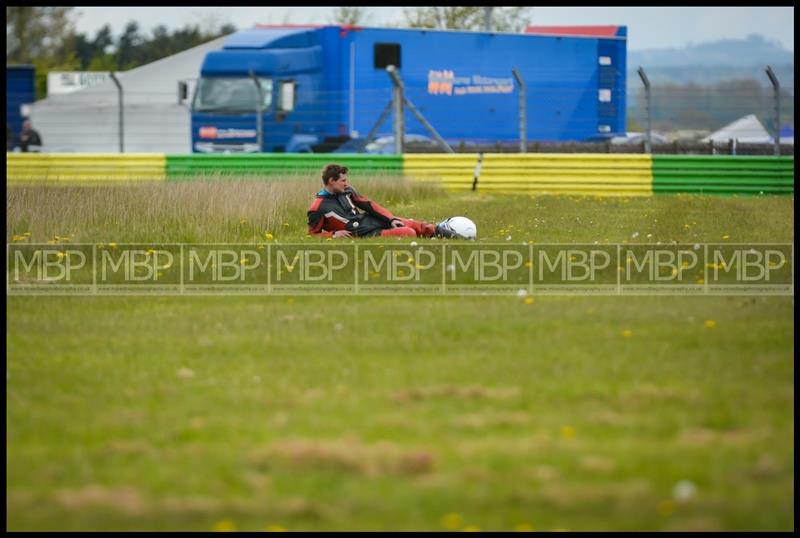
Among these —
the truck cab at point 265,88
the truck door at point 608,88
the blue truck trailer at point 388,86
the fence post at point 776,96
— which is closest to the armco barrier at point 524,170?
the fence post at point 776,96

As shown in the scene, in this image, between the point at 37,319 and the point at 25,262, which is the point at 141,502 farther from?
the point at 25,262

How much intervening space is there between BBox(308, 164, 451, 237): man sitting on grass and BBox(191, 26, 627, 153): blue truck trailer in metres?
12.9

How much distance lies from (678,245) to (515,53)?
775 inches

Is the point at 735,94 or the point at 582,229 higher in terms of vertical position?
the point at 735,94

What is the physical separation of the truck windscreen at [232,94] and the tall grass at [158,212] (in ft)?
38.1

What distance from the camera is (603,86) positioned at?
104 feet

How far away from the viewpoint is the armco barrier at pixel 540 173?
21.5m

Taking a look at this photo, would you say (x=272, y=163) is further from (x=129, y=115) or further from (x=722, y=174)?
(x=129, y=115)

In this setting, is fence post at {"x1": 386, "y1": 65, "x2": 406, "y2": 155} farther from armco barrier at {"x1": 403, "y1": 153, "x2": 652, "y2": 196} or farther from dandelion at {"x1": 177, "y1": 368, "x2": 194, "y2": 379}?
dandelion at {"x1": 177, "y1": 368, "x2": 194, "y2": 379}

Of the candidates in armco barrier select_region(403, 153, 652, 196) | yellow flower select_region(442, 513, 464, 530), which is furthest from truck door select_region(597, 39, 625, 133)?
yellow flower select_region(442, 513, 464, 530)

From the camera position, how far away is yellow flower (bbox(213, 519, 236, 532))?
15.7 ft

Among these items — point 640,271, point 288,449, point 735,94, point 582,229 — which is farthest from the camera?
point 735,94

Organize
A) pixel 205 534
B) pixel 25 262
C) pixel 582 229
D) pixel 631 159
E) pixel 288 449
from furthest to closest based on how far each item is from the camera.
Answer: pixel 631 159 < pixel 582 229 < pixel 25 262 < pixel 288 449 < pixel 205 534

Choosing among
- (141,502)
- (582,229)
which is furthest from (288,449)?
(582,229)
